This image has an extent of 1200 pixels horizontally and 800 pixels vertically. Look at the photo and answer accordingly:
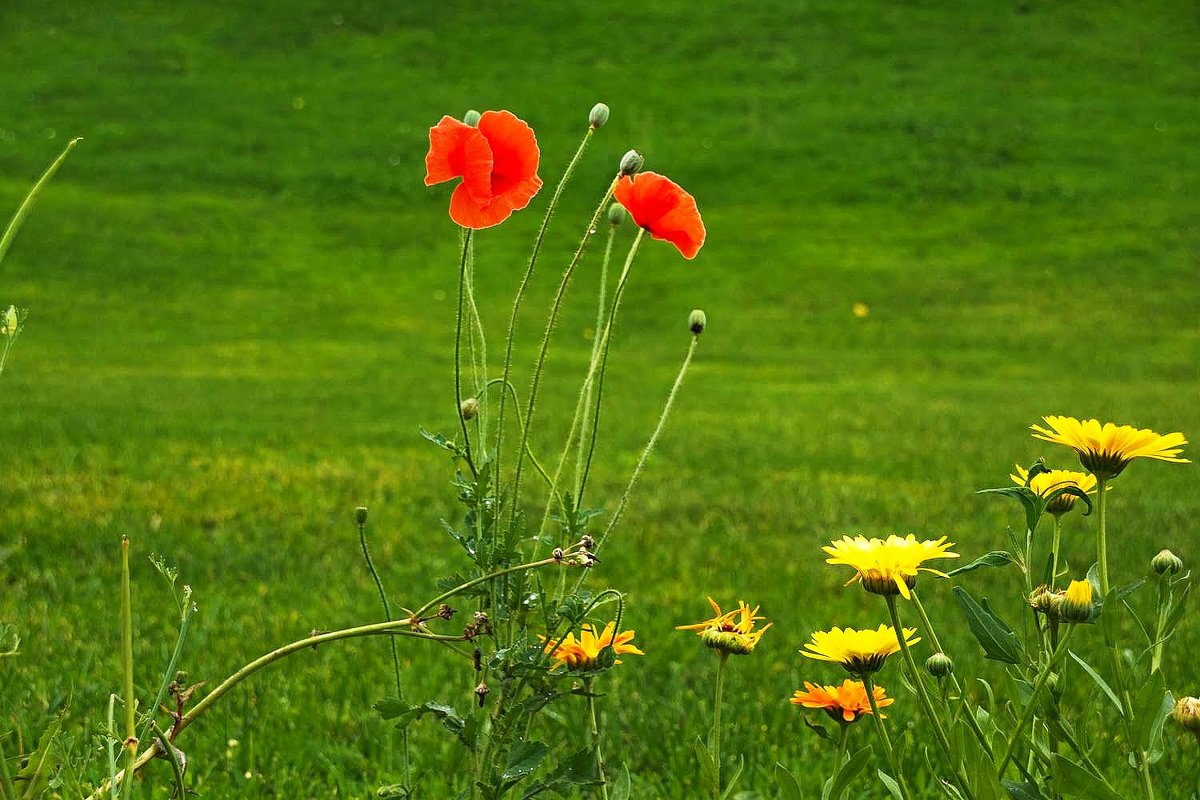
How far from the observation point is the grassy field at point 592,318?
259 cm

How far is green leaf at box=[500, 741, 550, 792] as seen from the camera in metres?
1.06

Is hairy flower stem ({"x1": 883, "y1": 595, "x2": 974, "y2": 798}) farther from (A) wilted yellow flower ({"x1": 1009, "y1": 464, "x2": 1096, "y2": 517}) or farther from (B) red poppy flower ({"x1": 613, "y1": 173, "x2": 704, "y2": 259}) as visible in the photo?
(B) red poppy flower ({"x1": 613, "y1": 173, "x2": 704, "y2": 259})

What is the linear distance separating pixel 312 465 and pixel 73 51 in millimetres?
15414

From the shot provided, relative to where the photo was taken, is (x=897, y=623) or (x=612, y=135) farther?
(x=612, y=135)

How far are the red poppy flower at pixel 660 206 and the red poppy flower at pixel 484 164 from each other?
0.37 feet

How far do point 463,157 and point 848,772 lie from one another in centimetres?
68

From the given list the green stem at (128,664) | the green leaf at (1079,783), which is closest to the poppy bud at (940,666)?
the green leaf at (1079,783)

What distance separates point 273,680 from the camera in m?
2.40

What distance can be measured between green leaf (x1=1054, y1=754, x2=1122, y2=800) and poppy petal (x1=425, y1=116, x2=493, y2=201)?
0.72 m

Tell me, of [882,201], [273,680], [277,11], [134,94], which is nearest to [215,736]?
[273,680]

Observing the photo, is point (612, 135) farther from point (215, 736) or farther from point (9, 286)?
point (215, 736)

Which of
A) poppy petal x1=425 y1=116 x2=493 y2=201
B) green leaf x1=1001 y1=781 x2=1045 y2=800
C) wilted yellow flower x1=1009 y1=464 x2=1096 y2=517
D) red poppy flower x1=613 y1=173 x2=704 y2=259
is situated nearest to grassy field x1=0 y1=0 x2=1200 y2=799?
wilted yellow flower x1=1009 y1=464 x2=1096 y2=517

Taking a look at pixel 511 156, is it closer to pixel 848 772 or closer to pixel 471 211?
pixel 471 211

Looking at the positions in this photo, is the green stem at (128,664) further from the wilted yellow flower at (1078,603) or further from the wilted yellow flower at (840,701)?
the wilted yellow flower at (1078,603)
